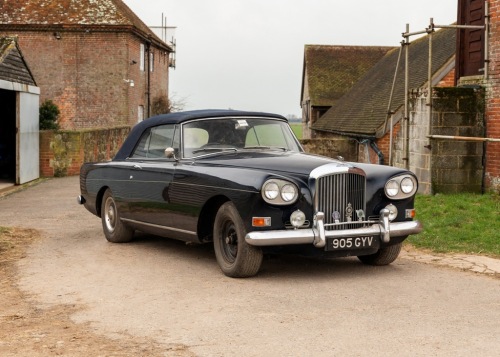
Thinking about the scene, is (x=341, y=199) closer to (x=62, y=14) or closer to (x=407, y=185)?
(x=407, y=185)

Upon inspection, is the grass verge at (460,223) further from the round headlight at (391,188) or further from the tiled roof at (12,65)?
the tiled roof at (12,65)

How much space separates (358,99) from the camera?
32219 millimetres

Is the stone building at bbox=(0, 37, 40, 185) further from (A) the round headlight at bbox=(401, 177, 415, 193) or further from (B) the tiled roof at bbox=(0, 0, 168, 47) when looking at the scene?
(B) the tiled roof at bbox=(0, 0, 168, 47)

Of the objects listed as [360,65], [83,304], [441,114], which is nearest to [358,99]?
[360,65]

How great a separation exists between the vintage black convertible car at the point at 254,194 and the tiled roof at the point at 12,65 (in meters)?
10.3

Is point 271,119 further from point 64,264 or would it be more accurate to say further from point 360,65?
point 360,65

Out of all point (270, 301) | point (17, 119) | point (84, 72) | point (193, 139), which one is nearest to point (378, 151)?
point (17, 119)

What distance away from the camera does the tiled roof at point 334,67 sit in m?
43.9

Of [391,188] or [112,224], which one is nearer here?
[391,188]

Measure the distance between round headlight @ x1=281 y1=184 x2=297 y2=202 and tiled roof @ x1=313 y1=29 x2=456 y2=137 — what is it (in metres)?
16.2

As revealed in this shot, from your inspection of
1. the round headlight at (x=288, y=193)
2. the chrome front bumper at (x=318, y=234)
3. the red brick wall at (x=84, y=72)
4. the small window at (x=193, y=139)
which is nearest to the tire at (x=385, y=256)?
the chrome front bumper at (x=318, y=234)

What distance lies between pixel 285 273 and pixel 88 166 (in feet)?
12.9

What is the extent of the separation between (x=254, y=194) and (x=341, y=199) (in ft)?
2.85

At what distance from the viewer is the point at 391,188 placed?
25.1 ft
